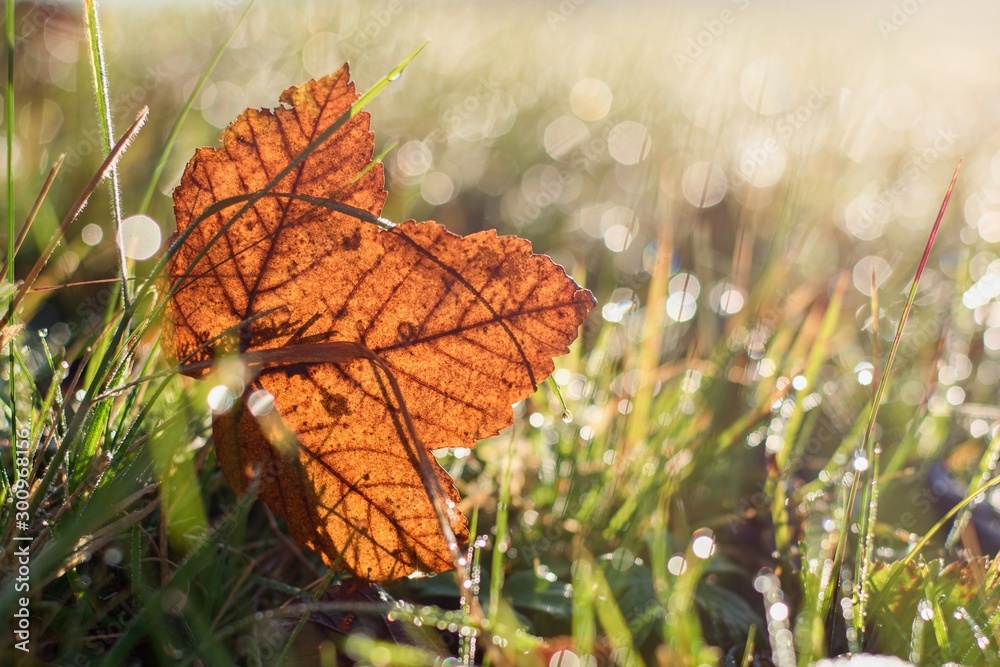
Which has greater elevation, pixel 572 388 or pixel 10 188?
pixel 10 188

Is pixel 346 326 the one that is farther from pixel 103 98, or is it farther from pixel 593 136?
pixel 593 136

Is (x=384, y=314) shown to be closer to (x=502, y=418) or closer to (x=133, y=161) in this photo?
(x=502, y=418)

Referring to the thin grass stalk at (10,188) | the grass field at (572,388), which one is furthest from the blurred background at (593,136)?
the thin grass stalk at (10,188)

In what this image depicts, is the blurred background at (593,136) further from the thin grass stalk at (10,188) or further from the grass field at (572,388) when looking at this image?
the thin grass stalk at (10,188)

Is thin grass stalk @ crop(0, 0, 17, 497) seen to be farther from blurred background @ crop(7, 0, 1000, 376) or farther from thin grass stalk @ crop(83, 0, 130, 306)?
blurred background @ crop(7, 0, 1000, 376)

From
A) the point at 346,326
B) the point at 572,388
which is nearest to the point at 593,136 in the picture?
the point at 572,388

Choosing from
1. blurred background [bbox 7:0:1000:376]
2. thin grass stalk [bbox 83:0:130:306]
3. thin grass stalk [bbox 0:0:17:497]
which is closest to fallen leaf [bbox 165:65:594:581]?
thin grass stalk [bbox 83:0:130:306]

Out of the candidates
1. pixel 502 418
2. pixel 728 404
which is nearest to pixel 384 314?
pixel 502 418

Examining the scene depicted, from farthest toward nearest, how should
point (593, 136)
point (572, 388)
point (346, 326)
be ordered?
point (593, 136) → point (572, 388) → point (346, 326)
